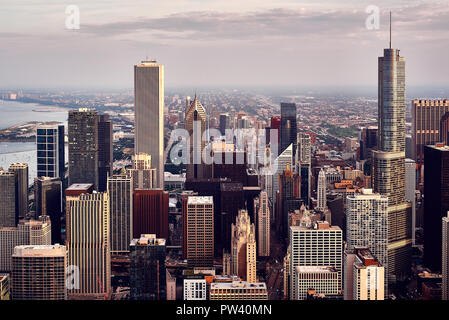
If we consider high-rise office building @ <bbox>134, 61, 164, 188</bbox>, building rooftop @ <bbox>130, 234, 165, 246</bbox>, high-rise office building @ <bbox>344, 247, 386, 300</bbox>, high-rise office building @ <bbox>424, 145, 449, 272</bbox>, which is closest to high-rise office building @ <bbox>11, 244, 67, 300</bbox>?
building rooftop @ <bbox>130, 234, 165, 246</bbox>

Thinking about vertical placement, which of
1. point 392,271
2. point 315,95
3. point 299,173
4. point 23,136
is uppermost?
point 315,95

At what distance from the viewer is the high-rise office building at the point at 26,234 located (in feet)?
29.3

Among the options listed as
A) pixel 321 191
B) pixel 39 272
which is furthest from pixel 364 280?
pixel 321 191

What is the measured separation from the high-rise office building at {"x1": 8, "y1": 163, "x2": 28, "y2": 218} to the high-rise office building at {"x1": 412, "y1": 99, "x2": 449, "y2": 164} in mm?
7055

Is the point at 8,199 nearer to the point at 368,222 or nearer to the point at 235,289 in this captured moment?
the point at 235,289

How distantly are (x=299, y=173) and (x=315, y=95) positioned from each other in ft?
10.8

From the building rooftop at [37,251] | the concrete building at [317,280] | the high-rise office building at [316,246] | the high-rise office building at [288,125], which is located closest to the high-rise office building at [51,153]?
the building rooftop at [37,251]

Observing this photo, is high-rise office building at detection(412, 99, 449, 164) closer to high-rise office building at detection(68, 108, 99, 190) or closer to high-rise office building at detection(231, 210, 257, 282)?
high-rise office building at detection(231, 210, 257, 282)

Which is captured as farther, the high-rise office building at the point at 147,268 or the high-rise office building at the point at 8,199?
the high-rise office building at the point at 8,199

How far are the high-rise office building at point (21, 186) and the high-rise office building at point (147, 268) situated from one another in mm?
2448

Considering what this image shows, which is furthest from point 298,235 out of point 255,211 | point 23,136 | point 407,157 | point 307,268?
point 23,136

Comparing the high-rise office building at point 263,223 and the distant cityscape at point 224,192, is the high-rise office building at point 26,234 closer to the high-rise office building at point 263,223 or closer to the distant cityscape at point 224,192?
the distant cityscape at point 224,192
